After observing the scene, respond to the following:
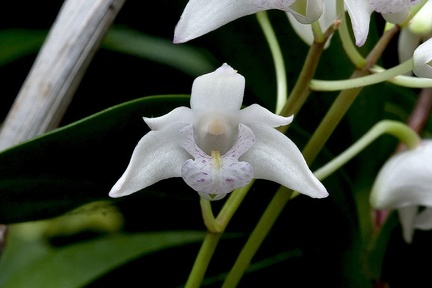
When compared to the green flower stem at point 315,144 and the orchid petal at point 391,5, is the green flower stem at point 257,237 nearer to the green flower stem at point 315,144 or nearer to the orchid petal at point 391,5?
the green flower stem at point 315,144

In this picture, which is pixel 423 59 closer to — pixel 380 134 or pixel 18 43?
pixel 380 134

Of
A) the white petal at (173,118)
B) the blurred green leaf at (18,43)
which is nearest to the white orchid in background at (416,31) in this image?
the white petal at (173,118)

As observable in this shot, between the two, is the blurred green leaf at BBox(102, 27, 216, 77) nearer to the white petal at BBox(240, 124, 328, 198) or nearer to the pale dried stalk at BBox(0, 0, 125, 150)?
the pale dried stalk at BBox(0, 0, 125, 150)

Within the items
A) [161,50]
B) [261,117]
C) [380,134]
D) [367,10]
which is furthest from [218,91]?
[161,50]

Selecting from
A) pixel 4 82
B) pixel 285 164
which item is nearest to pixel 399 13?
pixel 285 164

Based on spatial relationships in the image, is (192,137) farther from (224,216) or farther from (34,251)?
(34,251)

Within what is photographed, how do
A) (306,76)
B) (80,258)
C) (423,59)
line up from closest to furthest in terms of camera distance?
(423,59)
(306,76)
(80,258)
